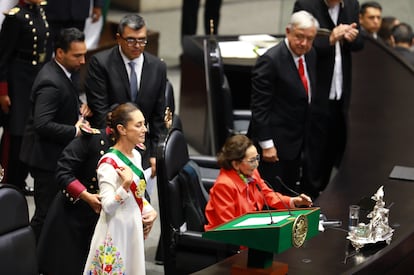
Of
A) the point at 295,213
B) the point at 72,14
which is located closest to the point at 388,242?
the point at 295,213

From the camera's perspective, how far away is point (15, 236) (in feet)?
13.7

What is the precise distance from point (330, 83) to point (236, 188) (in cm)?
177

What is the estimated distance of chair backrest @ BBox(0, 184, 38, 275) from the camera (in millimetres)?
4121

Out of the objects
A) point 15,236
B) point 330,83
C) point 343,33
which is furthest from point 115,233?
point 330,83

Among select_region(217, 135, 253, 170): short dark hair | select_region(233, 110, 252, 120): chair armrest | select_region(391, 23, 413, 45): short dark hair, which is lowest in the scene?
select_region(233, 110, 252, 120): chair armrest

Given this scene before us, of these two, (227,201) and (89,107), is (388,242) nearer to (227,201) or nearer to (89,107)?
(227,201)

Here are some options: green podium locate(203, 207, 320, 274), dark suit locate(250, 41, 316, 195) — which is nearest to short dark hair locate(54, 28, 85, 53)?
dark suit locate(250, 41, 316, 195)

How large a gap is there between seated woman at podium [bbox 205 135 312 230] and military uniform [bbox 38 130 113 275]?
1.72 feet

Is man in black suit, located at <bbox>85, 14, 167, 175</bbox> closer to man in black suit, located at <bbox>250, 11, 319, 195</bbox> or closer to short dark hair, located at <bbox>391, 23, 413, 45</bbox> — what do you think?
man in black suit, located at <bbox>250, 11, 319, 195</bbox>

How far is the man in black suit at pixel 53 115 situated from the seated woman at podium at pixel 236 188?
0.71 m

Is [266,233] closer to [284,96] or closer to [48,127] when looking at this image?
[48,127]

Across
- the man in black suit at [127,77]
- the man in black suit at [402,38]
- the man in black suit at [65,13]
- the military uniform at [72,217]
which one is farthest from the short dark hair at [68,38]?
the man in black suit at [402,38]

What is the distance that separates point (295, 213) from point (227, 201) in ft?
2.17

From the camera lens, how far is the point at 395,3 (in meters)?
10.3
